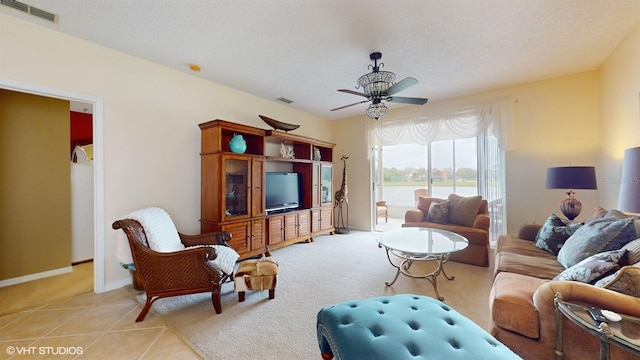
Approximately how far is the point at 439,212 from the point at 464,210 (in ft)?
1.16

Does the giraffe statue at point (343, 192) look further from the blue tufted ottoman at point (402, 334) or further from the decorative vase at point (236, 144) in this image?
the blue tufted ottoman at point (402, 334)

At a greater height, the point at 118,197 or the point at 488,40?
the point at 488,40

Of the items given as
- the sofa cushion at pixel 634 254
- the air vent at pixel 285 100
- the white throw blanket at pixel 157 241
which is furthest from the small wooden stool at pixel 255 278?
the air vent at pixel 285 100

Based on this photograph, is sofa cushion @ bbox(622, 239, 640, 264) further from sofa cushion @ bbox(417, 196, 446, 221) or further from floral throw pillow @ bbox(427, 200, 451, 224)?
sofa cushion @ bbox(417, 196, 446, 221)

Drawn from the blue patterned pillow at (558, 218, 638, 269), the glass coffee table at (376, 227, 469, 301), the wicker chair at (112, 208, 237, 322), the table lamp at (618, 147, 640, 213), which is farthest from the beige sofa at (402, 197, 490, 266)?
the wicker chair at (112, 208, 237, 322)

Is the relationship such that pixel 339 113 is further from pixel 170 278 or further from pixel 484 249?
pixel 170 278

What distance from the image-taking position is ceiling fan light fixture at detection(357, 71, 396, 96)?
2530mm

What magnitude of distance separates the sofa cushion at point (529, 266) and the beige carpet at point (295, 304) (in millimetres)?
453

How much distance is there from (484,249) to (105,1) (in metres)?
4.84

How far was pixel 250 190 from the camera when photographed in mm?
3555

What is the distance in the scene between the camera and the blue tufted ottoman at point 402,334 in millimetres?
1056

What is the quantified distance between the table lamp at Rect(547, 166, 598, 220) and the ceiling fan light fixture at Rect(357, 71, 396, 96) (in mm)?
2453

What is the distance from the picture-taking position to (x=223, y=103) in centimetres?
378

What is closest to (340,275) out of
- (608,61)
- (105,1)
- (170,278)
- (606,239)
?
(170,278)
